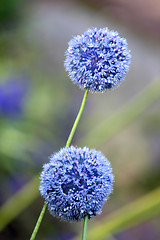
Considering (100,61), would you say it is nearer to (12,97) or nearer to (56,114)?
(12,97)

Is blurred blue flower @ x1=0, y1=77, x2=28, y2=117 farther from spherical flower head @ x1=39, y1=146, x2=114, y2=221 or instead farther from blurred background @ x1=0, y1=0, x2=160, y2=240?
spherical flower head @ x1=39, y1=146, x2=114, y2=221

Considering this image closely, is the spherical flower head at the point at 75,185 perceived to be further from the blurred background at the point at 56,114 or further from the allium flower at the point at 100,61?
the blurred background at the point at 56,114

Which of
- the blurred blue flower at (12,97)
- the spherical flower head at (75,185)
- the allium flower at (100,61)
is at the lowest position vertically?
the spherical flower head at (75,185)

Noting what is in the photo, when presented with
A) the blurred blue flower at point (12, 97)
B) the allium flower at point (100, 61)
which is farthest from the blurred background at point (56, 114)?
the allium flower at point (100, 61)

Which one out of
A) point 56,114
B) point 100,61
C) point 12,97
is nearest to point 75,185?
point 100,61

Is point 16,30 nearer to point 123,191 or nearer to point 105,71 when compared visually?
point 123,191

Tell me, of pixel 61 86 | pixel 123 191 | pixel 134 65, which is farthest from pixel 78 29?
pixel 123 191

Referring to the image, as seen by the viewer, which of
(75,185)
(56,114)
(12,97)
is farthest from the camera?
(56,114)
